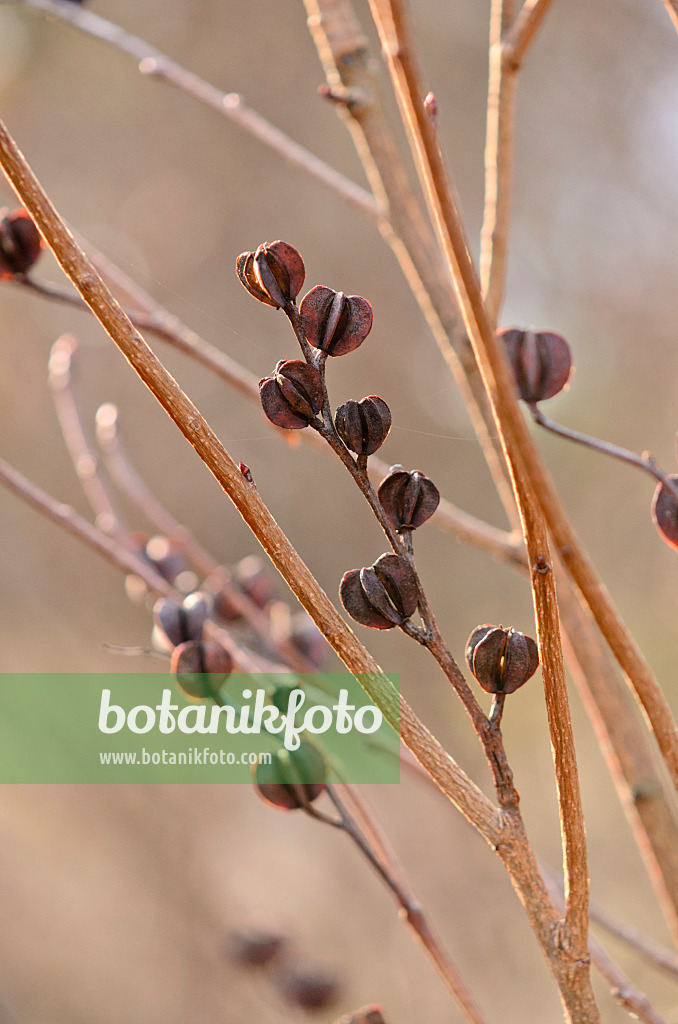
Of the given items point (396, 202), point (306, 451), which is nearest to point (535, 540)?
point (396, 202)

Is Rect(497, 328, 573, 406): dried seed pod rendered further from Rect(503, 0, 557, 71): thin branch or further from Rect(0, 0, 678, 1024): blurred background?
Rect(0, 0, 678, 1024): blurred background

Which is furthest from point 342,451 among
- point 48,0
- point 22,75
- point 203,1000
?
point 22,75

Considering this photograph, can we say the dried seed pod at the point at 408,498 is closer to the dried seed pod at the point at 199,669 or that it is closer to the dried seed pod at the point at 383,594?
the dried seed pod at the point at 383,594

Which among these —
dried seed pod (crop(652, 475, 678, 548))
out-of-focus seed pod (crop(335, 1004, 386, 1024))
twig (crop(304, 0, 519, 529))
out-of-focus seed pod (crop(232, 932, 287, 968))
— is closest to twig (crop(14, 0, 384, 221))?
twig (crop(304, 0, 519, 529))

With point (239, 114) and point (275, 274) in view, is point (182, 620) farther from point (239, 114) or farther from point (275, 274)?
point (239, 114)

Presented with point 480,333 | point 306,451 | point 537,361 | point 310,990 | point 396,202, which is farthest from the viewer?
point 306,451

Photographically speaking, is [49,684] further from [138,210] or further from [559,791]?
[559,791]
